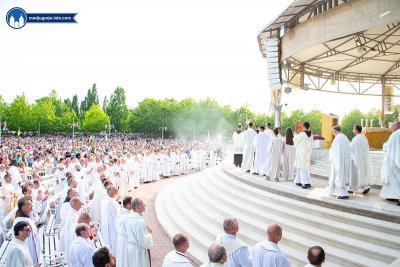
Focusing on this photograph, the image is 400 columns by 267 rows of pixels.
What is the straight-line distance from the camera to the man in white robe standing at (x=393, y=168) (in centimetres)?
721

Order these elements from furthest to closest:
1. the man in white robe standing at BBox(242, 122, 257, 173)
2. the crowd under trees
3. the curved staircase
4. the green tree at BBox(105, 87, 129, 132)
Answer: the green tree at BBox(105, 87, 129, 132), the crowd under trees, the man in white robe standing at BBox(242, 122, 257, 173), the curved staircase

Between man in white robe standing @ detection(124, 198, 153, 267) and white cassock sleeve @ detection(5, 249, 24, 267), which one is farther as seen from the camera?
man in white robe standing @ detection(124, 198, 153, 267)

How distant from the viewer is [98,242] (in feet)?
27.0

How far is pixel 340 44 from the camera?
1473 centimetres

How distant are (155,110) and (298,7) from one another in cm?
8031

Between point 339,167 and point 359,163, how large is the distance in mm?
614

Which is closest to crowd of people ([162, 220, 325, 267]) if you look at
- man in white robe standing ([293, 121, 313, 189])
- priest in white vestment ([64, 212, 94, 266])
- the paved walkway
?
priest in white vestment ([64, 212, 94, 266])

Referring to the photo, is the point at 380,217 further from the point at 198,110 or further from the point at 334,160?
the point at 198,110

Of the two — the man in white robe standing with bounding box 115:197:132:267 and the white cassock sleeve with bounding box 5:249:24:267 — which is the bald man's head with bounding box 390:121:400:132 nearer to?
the man in white robe standing with bounding box 115:197:132:267

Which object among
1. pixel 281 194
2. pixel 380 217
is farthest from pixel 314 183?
pixel 380 217

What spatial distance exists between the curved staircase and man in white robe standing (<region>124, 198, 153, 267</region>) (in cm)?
216

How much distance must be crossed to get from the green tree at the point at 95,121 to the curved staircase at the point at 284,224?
79.1m

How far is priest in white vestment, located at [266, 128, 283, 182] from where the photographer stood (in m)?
10.5

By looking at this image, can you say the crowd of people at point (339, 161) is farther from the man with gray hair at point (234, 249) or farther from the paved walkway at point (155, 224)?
the man with gray hair at point (234, 249)
